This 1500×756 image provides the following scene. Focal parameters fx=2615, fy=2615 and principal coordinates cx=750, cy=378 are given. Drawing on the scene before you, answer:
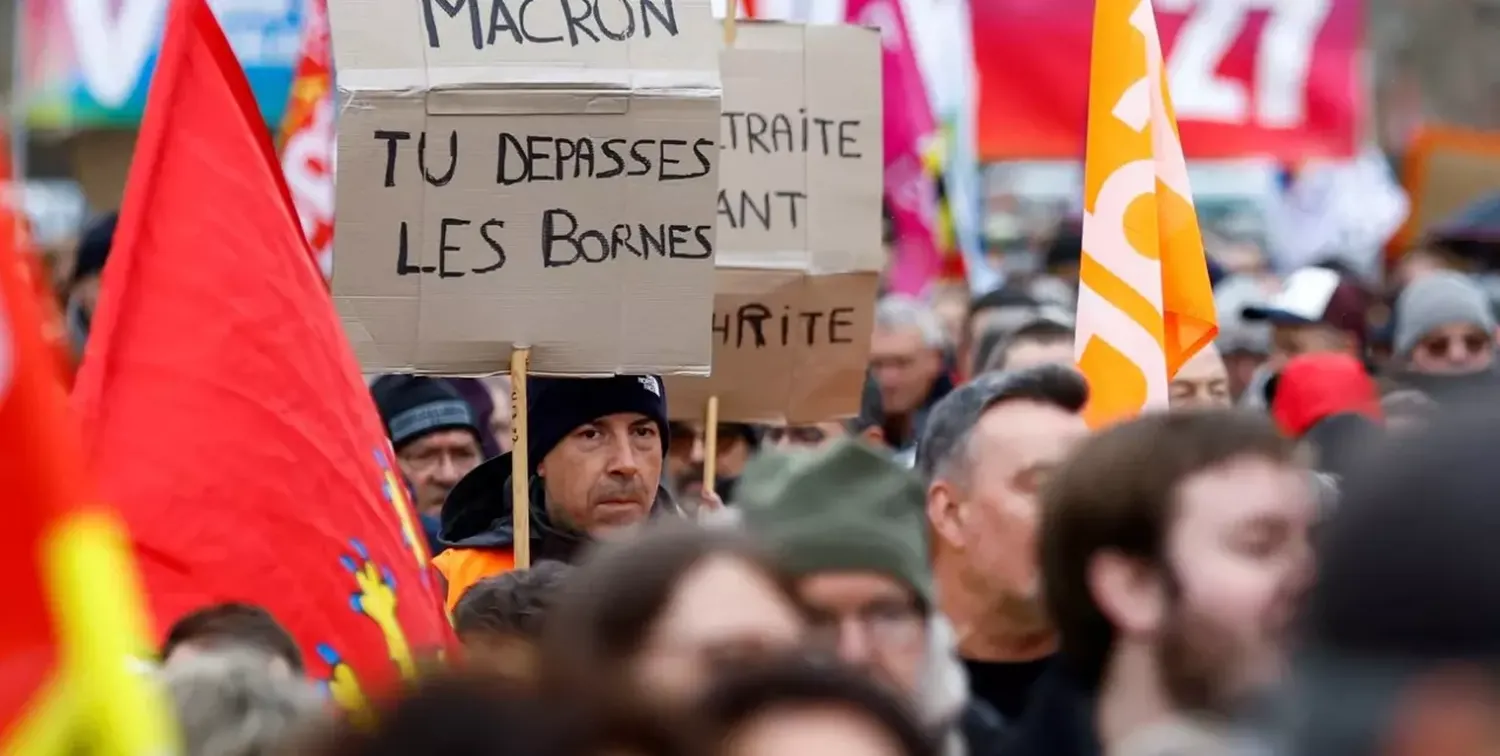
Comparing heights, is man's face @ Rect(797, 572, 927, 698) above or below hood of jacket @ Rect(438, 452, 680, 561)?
above

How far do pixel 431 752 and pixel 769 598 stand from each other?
0.81m

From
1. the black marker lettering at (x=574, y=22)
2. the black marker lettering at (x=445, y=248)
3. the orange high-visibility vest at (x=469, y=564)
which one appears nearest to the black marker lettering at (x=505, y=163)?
the black marker lettering at (x=445, y=248)

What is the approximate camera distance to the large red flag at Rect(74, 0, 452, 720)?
3.80 m

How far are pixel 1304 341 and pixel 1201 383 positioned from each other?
1.99m

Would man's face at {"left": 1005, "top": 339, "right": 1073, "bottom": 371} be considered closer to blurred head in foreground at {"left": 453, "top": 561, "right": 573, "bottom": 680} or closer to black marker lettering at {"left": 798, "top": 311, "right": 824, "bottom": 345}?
black marker lettering at {"left": 798, "top": 311, "right": 824, "bottom": 345}

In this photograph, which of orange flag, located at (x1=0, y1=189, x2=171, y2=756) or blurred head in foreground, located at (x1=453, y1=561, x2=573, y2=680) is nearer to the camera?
orange flag, located at (x1=0, y1=189, x2=171, y2=756)

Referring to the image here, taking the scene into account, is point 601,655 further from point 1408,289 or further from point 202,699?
point 1408,289

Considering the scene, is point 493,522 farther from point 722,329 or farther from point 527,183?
point 722,329

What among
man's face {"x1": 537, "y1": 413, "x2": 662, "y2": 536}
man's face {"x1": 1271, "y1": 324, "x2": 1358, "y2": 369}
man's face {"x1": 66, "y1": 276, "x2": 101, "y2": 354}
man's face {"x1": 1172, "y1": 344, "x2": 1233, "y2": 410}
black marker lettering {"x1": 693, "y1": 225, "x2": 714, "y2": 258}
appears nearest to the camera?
black marker lettering {"x1": 693, "y1": 225, "x2": 714, "y2": 258}

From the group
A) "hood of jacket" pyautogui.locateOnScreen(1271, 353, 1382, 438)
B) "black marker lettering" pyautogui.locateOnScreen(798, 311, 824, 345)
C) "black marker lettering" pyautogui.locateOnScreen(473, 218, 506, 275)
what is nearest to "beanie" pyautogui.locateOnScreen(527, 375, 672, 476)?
"black marker lettering" pyautogui.locateOnScreen(473, 218, 506, 275)

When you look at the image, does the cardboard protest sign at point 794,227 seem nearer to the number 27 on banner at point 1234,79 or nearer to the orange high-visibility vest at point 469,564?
the orange high-visibility vest at point 469,564

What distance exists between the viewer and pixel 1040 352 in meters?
6.64

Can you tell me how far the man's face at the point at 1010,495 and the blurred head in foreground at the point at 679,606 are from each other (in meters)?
1.16

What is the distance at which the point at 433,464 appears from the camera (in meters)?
6.73
